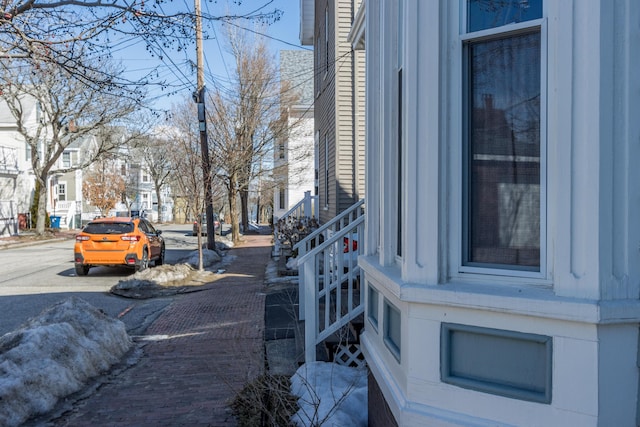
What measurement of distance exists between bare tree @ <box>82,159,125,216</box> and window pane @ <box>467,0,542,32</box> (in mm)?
46633

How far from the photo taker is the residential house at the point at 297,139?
2928cm

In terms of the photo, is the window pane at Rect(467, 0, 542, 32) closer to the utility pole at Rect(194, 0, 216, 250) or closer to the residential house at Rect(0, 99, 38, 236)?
the utility pole at Rect(194, 0, 216, 250)

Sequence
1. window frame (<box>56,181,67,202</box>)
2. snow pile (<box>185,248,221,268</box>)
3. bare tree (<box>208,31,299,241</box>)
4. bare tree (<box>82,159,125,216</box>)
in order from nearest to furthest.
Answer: snow pile (<box>185,248,221,268</box>), bare tree (<box>208,31,299,241</box>), bare tree (<box>82,159,125,216</box>), window frame (<box>56,181,67,202</box>)

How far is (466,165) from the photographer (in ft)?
9.98

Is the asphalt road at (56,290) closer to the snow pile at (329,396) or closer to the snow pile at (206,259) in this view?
the snow pile at (206,259)

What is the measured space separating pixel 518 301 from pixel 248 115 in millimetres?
25846

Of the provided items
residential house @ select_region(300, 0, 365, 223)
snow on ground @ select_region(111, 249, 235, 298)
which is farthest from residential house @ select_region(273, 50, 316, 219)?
residential house @ select_region(300, 0, 365, 223)

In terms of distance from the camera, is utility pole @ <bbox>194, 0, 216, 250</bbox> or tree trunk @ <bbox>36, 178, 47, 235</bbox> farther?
tree trunk @ <bbox>36, 178, 47, 235</bbox>

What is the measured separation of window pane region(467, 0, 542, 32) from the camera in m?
2.86

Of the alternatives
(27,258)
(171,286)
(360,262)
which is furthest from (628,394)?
Answer: (27,258)

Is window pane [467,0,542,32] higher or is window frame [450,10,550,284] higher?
window pane [467,0,542,32]

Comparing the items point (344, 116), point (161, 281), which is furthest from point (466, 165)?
point (161, 281)

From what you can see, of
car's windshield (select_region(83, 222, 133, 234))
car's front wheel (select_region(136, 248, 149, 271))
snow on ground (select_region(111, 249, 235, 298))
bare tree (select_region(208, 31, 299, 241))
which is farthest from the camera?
bare tree (select_region(208, 31, 299, 241))

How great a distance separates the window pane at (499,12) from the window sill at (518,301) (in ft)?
4.50
